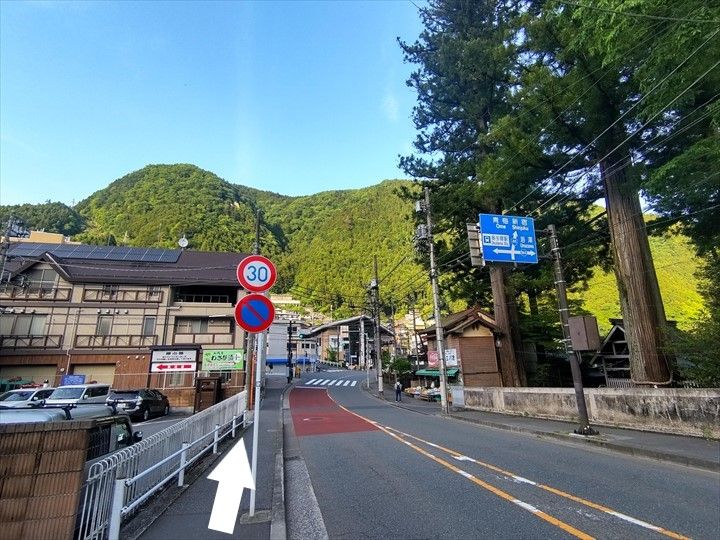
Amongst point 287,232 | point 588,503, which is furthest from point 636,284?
point 287,232

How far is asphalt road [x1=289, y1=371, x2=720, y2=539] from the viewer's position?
15.2 ft

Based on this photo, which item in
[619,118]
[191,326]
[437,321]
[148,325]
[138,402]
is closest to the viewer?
[619,118]

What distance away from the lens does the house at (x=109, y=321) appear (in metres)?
28.0

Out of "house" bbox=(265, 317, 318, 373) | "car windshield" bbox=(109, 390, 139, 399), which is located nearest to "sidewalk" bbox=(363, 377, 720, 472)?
"car windshield" bbox=(109, 390, 139, 399)

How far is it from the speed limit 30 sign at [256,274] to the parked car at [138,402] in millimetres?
16973

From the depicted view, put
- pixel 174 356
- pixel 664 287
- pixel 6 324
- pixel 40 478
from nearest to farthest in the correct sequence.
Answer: pixel 40 478, pixel 174 356, pixel 6 324, pixel 664 287

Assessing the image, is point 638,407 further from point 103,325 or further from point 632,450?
point 103,325

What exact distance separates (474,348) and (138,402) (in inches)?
819

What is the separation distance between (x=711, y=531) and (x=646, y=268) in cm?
1178

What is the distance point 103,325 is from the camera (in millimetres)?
29531

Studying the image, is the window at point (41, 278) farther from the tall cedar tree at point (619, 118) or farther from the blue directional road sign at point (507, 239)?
the tall cedar tree at point (619, 118)

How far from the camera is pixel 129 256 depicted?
34.8 metres

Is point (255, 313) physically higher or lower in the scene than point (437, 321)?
lower

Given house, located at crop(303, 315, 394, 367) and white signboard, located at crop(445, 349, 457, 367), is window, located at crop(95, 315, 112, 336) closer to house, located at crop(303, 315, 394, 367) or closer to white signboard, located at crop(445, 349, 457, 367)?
white signboard, located at crop(445, 349, 457, 367)
